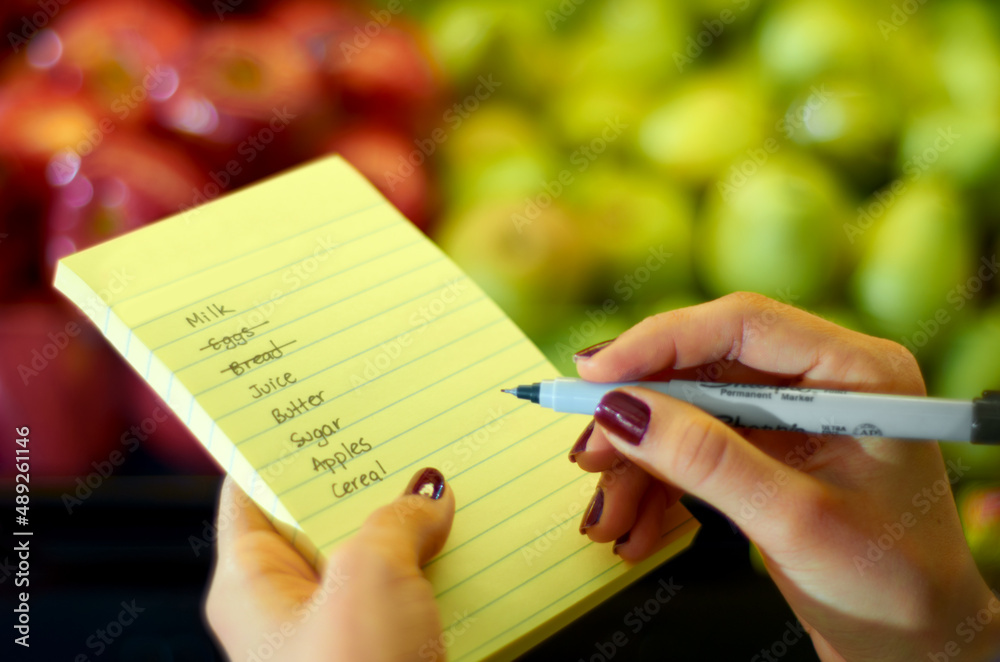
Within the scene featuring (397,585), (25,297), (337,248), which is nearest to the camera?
(397,585)

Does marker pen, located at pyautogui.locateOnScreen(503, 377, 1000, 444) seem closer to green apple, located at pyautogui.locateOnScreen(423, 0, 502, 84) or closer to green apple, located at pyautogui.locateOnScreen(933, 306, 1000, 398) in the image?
green apple, located at pyautogui.locateOnScreen(933, 306, 1000, 398)

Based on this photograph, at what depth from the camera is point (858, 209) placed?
101 cm

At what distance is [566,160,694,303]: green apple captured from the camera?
1.00 m

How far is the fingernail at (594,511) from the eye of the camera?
2.13 ft

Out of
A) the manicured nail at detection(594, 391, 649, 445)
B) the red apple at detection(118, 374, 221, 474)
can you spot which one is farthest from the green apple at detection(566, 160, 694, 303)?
the red apple at detection(118, 374, 221, 474)

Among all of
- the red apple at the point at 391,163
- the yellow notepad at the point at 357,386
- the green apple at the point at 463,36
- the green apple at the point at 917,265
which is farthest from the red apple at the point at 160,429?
the green apple at the point at 917,265

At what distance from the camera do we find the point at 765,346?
0.71 meters

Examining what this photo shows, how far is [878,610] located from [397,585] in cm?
41

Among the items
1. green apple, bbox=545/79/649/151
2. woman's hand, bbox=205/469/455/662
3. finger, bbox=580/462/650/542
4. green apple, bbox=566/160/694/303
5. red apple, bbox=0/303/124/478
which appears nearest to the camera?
woman's hand, bbox=205/469/455/662

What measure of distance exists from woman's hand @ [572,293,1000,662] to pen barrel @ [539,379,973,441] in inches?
1.2

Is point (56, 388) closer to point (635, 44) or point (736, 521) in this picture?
point (736, 521)

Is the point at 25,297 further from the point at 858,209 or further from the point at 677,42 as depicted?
the point at 858,209

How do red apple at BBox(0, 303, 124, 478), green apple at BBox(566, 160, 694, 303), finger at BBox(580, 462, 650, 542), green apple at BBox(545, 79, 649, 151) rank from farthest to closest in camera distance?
green apple at BBox(545, 79, 649, 151), green apple at BBox(566, 160, 694, 303), red apple at BBox(0, 303, 124, 478), finger at BBox(580, 462, 650, 542)

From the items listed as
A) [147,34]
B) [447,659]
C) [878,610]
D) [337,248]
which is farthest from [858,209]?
[147,34]
